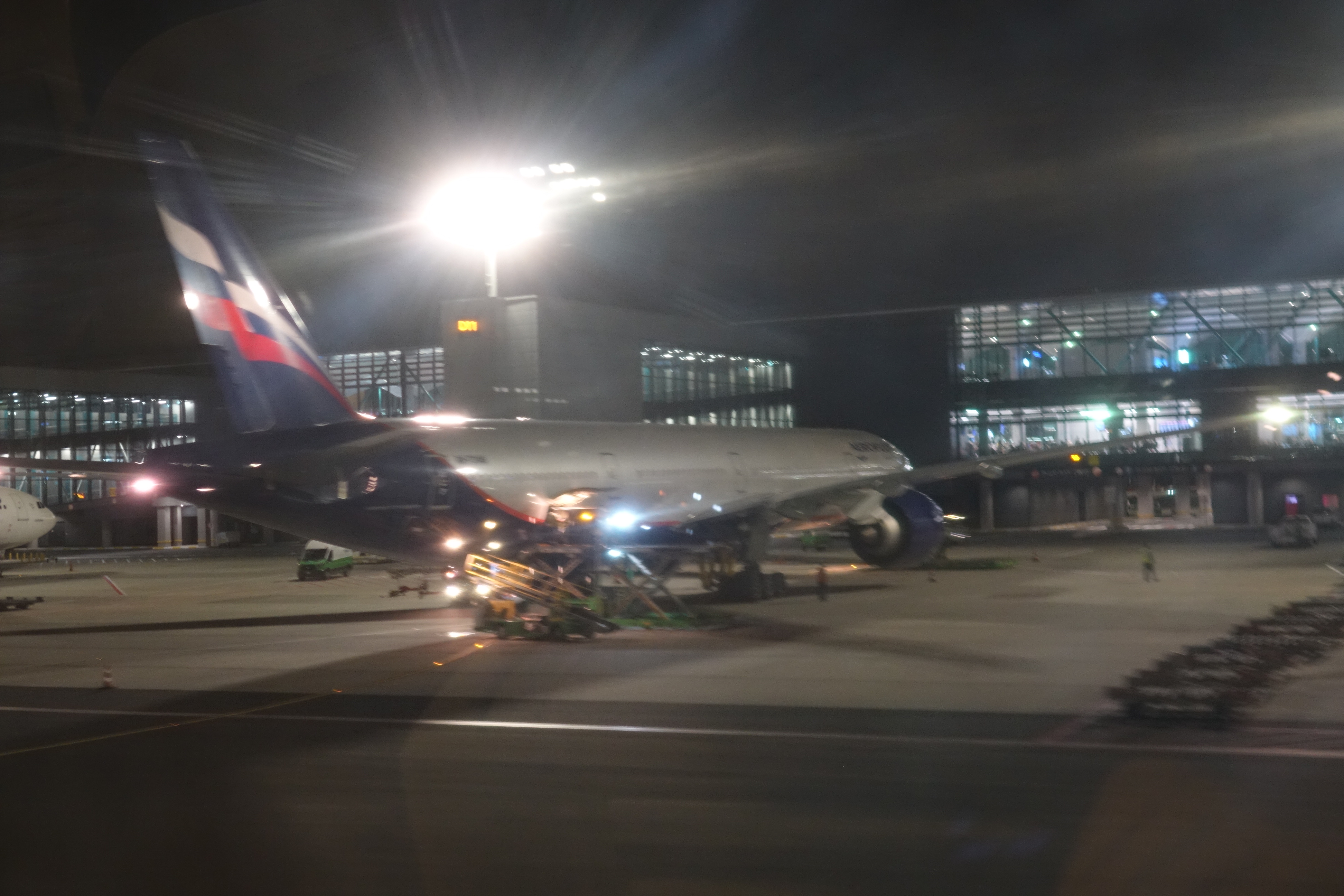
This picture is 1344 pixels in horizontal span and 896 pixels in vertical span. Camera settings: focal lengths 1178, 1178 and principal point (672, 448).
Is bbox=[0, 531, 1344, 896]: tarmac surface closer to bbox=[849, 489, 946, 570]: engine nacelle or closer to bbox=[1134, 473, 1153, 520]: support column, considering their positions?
bbox=[849, 489, 946, 570]: engine nacelle

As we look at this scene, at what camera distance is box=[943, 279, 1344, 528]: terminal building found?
50.3 m

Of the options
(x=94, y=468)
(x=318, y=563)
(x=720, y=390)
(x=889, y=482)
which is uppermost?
(x=720, y=390)

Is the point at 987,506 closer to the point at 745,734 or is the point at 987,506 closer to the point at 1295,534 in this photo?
the point at 1295,534

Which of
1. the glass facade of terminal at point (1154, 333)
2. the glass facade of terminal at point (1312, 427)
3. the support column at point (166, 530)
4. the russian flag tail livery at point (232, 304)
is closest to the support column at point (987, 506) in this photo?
the glass facade of terminal at point (1154, 333)

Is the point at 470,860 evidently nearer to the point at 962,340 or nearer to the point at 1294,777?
the point at 1294,777

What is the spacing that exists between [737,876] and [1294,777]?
464 centimetres

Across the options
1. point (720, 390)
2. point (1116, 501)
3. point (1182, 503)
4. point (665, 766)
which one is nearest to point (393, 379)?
point (720, 390)

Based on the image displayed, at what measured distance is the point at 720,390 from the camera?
46500 millimetres

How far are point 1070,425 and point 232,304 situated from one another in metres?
44.7

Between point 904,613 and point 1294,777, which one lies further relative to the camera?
point 904,613

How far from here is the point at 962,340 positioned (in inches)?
2079

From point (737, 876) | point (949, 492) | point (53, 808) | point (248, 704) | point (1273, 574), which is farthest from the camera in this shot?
point (949, 492)

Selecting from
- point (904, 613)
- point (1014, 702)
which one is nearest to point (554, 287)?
point (904, 613)

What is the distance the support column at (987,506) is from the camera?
55031 mm
